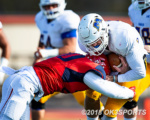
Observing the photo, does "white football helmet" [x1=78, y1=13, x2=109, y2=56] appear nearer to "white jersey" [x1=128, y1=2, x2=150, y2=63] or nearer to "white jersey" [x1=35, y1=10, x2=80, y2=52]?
"white jersey" [x1=128, y1=2, x2=150, y2=63]

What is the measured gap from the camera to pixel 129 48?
305cm

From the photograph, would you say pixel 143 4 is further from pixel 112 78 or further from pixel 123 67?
pixel 112 78

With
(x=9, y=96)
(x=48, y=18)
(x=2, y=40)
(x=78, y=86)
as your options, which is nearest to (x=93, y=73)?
(x=78, y=86)

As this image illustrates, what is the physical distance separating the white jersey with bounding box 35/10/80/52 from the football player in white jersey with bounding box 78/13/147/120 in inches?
32.3

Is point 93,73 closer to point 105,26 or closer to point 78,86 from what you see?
point 78,86

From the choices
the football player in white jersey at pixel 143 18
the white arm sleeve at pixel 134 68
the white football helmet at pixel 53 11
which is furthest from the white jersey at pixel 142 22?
the white football helmet at pixel 53 11

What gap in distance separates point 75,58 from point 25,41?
17.3 feet

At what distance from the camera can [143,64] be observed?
3.08 metres

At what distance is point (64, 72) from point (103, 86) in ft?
1.03

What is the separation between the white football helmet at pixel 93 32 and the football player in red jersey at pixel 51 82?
0.16m

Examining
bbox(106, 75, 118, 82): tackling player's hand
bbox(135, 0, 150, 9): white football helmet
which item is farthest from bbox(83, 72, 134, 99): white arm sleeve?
bbox(135, 0, 150, 9): white football helmet

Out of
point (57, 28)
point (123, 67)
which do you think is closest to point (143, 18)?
point (123, 67)

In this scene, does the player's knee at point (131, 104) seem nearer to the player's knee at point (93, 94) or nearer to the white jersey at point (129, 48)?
the player's knee at point (93, 94)

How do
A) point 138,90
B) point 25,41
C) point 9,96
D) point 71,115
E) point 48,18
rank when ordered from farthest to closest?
point 25,41, point 71,115, point 48,18, point 138,90, point 9,96
